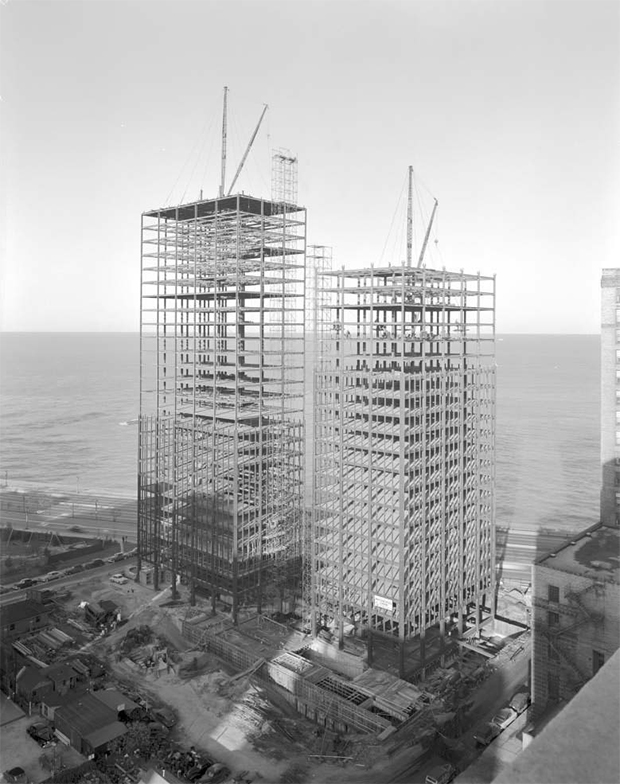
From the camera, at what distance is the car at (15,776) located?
21.0m

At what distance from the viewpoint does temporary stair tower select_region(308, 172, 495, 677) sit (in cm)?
2806

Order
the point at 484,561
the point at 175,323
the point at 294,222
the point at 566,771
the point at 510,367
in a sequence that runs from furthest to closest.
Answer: the point at 510,367 → the point at 175,323 → the point at 294,222 → the point at 484,561 → the point at 566,771

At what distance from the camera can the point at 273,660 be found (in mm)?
28375

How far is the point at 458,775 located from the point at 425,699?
423cm

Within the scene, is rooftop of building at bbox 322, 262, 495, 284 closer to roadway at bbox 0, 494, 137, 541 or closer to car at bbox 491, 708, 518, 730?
car at bbox 491, 708, 518, 730

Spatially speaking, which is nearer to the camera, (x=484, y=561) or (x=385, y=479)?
(x=385, y=479)

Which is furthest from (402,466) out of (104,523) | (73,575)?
(104,523)

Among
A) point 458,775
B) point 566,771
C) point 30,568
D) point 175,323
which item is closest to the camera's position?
point 566,771

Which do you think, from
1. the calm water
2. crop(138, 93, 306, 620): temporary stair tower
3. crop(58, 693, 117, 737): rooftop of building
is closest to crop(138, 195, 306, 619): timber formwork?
crop(138, 93, 306, 620): temporary stair tower

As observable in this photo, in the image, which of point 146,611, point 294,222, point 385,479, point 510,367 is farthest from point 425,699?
point 510,367

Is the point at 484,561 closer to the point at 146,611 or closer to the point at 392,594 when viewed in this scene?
the point at 392,594

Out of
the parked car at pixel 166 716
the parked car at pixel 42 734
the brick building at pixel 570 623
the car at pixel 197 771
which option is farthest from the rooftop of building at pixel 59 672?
the brick building at pixel 570 623

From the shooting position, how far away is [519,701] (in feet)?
86.0

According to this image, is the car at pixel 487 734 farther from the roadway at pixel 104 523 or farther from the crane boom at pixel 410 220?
the crane boom at pixel 410 220
